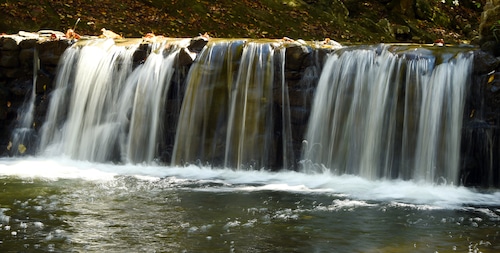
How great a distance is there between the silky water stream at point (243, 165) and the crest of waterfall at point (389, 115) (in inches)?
0.7

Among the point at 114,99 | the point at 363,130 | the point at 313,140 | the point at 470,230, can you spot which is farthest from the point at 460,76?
the point at 114,99

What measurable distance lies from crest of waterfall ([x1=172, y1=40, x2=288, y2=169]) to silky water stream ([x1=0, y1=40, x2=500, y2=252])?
18 millimetres

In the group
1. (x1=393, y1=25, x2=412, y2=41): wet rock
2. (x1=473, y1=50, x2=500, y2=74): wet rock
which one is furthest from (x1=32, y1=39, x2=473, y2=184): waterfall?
(x1=393, y1=25, x2=412, y2=41): wet rock

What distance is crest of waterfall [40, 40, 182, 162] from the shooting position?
34.9ft

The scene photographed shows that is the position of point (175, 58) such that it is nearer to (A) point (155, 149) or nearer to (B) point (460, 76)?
(A) point (155, 149)

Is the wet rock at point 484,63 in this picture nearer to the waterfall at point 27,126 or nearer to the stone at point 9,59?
the waterfall at point 27,126

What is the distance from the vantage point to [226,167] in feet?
32.7

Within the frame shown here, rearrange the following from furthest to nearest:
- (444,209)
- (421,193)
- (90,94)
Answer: (90,94), (421,193), (444,209)

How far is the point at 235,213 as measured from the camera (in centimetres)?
639

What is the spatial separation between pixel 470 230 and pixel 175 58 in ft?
20.5

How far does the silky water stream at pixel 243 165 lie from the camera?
5.46m

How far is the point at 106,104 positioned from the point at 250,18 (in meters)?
8.62

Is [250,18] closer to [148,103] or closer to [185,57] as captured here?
[185,57]

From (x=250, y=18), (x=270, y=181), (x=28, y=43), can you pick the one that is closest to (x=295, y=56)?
(x=270, y=181)
